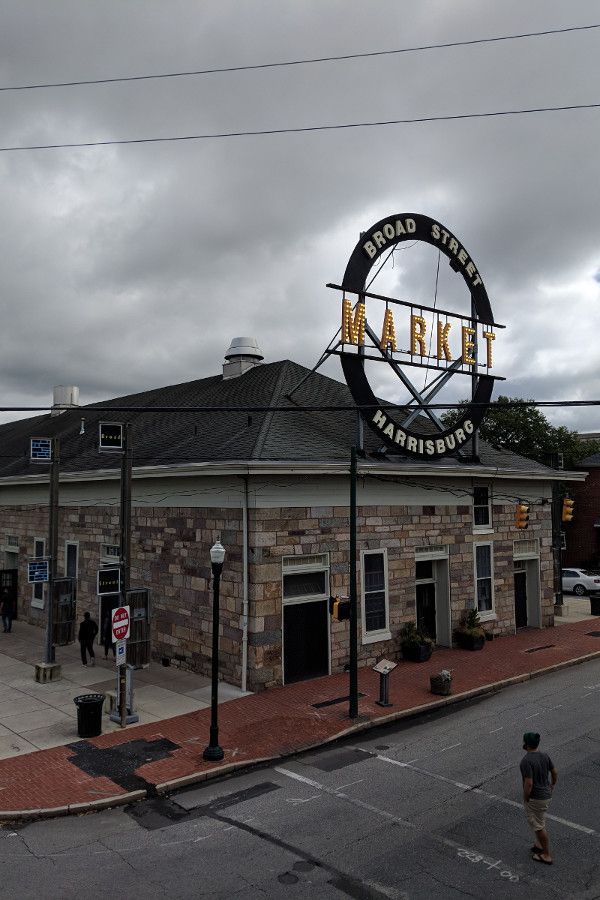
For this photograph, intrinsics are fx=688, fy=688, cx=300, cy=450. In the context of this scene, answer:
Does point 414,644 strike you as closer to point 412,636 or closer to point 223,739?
point 412,636

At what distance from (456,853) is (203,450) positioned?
12.1 m

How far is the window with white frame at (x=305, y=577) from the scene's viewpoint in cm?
1652

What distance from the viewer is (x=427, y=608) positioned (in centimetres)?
2053

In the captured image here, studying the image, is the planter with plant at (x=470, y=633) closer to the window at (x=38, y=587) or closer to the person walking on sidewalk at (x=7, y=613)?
the window at (x=38, y=587)

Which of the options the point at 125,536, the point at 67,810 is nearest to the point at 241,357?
the point at 125,536

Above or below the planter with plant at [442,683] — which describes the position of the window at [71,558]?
above

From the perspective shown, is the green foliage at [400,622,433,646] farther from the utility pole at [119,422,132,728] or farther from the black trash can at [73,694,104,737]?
the black trash can at [73,694,104,737]

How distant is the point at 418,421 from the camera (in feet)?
79.5

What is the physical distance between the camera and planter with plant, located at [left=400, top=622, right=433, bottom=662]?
731 inches

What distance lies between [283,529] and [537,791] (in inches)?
358

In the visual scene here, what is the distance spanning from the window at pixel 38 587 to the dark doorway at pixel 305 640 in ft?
37.9

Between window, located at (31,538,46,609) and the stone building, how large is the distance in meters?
0.06

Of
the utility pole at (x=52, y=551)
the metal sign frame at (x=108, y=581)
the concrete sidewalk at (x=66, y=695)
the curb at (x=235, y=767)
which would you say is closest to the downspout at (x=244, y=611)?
the concrete sidewalk at (x=66, y=695)

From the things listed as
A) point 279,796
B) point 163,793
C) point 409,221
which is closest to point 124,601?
point 163,793
